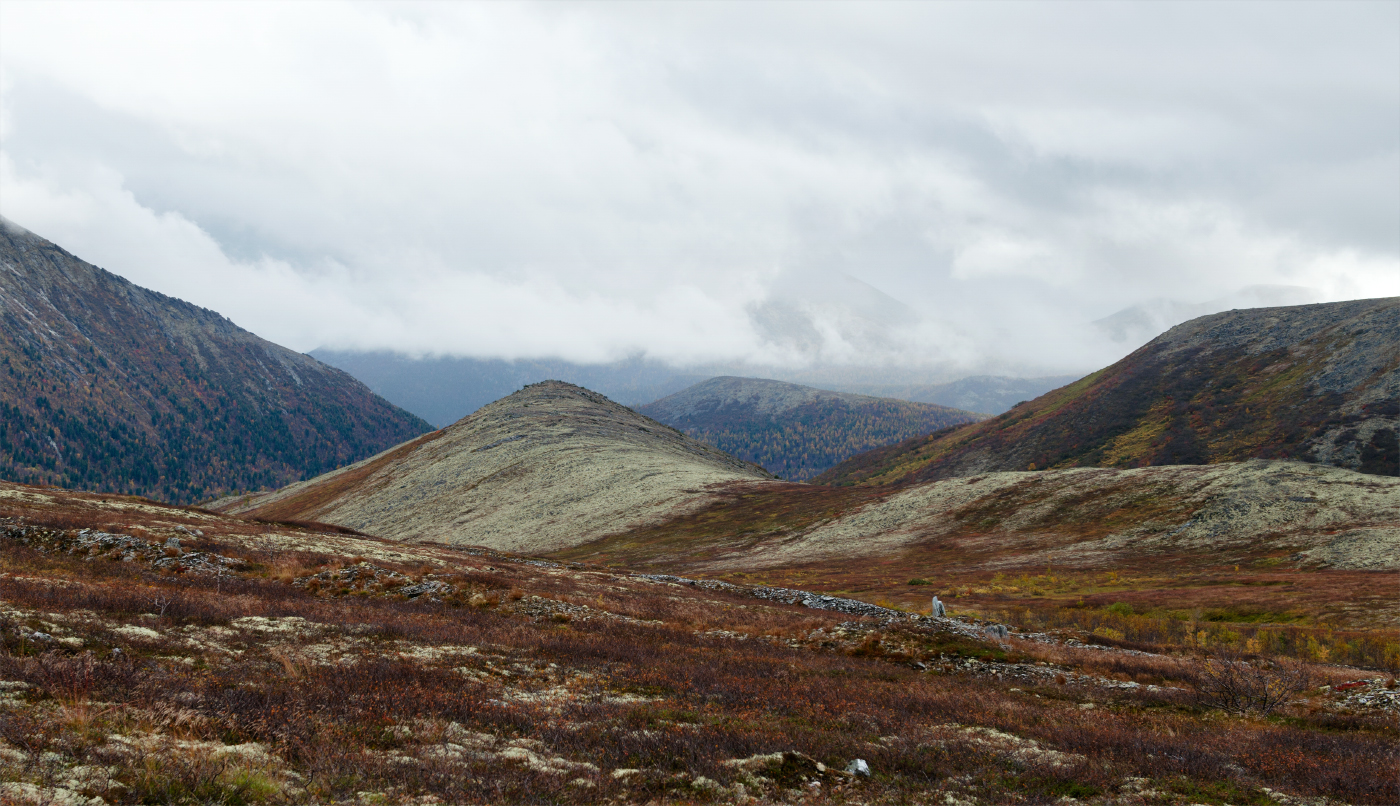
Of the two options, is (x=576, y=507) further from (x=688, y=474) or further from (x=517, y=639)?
(x=517, y=639)

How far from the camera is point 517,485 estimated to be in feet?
467

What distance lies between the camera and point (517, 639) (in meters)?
24.1

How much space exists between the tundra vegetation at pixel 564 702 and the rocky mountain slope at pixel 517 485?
87154mm

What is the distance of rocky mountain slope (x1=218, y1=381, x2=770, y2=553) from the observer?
12331 cm

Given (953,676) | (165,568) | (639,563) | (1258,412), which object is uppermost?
(1258,412)

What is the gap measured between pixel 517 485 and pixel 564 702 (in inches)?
5197

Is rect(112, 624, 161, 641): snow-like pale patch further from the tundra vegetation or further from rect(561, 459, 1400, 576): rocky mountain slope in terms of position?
rect(561, 459, 1400, 576): rocky mountain slope

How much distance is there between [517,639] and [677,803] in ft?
52.6

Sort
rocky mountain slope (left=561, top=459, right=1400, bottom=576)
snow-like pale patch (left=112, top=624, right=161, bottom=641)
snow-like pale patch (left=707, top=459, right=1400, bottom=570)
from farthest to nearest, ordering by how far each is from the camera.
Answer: rocky mountain slope (left=561, top=459, right=1400, bottom=576) → snow-like pale patch (left=707, top=459, right=1400, bottom=570) → snow-like pale patch (left=112, top=624, right=161, bottom=641)

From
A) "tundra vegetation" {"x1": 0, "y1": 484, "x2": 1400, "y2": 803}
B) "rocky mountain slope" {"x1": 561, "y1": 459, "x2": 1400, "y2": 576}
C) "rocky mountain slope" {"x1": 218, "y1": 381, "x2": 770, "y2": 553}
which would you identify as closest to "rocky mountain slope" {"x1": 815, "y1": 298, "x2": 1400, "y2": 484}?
"rocky mountain slope" {"x1": 561, "y1": 459, "x2": 1400, "y2": 576}

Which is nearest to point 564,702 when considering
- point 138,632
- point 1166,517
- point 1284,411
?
point 138,632

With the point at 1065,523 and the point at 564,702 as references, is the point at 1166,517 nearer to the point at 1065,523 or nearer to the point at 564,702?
the point at 1065,523

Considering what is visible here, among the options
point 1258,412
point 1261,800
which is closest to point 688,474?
point 1261,800

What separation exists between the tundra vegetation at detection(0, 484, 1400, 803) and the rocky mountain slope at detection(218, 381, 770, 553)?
87.2 metres
